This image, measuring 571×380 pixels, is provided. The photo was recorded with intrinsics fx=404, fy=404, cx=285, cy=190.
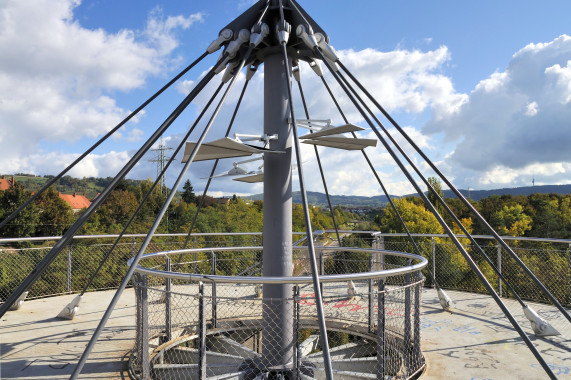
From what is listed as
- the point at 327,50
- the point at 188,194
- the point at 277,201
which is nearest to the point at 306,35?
the point at 327,50

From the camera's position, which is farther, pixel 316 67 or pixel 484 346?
pixel 316 67

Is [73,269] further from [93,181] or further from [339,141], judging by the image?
[93,181]

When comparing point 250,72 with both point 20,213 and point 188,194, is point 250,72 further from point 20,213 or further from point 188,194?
point 188,194

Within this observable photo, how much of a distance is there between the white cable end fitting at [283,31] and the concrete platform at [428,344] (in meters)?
3.91

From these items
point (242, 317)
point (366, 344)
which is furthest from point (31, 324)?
point (366, 344)

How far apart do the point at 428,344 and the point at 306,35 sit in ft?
13.8

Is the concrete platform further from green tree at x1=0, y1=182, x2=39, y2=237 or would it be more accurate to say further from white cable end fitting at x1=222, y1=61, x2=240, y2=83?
green tree at x1=0, y1=182, x2=39, y2=237

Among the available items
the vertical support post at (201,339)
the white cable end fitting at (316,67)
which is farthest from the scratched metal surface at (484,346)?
the white cable end fitting at (316,67)

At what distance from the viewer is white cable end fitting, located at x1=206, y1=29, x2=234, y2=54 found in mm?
4883

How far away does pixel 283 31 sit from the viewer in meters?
4.44

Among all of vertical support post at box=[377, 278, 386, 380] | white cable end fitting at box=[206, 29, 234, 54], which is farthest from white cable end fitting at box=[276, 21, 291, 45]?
vertical support post at box=[377, 278, 386, 380]

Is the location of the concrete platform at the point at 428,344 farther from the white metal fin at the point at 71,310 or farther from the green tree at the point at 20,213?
the green tree at the point at 20,213

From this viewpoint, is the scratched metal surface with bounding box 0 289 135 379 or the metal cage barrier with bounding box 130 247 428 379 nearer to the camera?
the metal cage barrier with bounding box 130 247 428 379

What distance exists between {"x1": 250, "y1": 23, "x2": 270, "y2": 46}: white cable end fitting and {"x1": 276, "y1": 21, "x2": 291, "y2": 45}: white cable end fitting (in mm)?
138
